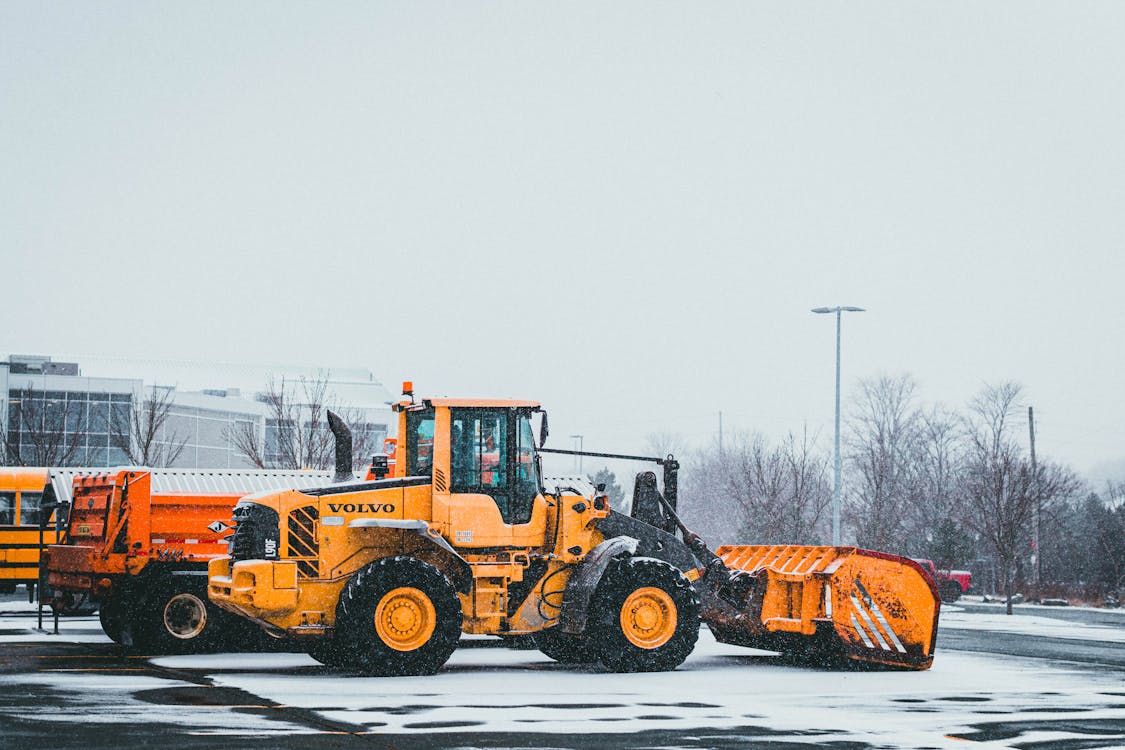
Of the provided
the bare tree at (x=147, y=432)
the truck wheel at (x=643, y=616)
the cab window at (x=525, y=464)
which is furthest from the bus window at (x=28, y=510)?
the bare tree at (x=147, y=432)

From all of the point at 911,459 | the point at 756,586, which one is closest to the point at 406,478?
the point at 756,586

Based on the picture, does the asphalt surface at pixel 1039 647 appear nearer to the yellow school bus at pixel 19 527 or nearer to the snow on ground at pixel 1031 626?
the snow on ground at pixel 1031 626

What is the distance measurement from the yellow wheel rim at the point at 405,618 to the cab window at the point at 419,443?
160 cm

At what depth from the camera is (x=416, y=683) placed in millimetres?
16203

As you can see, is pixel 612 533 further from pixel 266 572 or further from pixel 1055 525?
pixel 1055 525

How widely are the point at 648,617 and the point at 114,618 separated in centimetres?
781

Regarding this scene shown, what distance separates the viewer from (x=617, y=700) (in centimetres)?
1482

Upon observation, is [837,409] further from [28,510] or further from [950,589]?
[28,510]

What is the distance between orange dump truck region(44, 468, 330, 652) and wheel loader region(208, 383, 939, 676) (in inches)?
98.0

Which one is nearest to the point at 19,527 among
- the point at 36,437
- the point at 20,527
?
the point at 20,527

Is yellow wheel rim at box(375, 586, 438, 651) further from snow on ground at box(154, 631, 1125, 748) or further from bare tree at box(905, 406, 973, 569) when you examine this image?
bare tree at box(905, 406, 973, 569)

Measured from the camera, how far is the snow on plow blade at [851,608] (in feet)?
60.0

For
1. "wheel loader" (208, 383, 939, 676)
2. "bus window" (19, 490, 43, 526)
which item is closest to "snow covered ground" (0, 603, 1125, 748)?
"wheel loader" (208, 383, 939, 676)

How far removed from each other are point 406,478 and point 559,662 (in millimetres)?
3502
